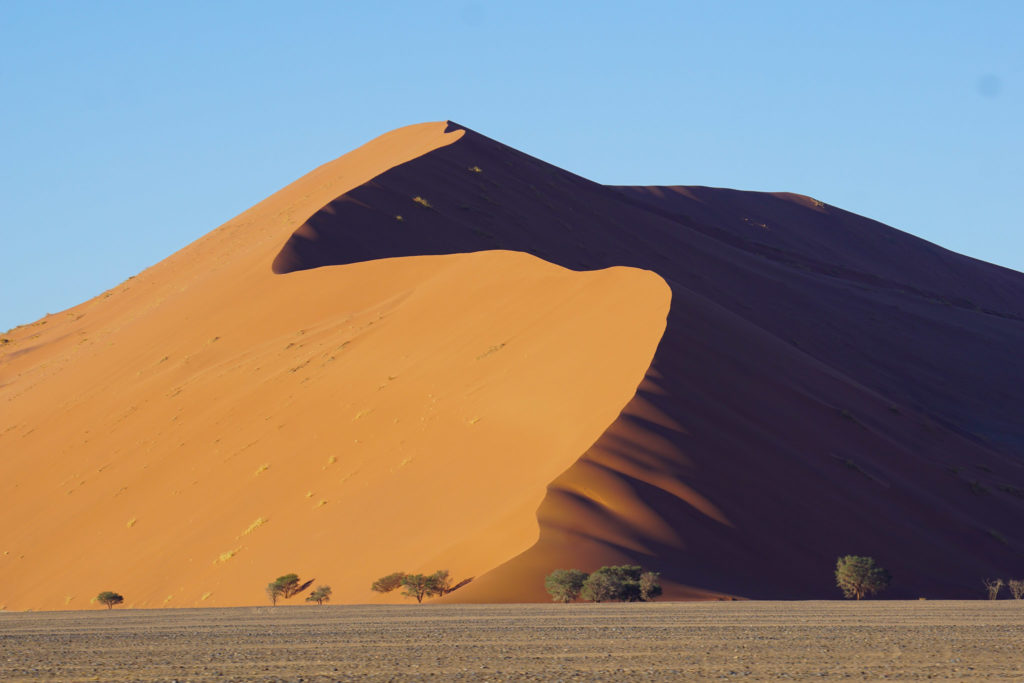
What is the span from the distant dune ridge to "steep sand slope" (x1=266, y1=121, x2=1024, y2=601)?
0.31 feet

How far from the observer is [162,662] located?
35.1 feet

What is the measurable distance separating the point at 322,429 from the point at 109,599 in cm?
665

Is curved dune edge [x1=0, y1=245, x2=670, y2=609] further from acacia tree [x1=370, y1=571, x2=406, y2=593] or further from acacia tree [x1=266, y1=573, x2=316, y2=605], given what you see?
acacia tree [x1=370, y1=571, x2=406, y2=593]

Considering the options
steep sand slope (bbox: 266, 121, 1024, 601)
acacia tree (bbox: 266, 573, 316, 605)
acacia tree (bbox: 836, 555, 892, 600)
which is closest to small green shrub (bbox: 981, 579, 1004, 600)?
steep sand slope (bbox: 266, 121, 1024, 601)

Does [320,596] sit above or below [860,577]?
above

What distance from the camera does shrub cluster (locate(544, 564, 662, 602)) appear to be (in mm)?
16625

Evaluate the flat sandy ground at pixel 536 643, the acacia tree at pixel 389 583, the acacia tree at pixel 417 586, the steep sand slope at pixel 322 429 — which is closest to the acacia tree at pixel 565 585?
the flat sandy ground at pixel 536 643

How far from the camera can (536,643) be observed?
38.7 feet

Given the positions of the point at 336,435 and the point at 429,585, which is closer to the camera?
the point at 429,585

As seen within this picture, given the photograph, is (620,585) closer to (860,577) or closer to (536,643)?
(860,577)

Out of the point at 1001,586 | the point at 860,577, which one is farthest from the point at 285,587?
the point at 1001,586

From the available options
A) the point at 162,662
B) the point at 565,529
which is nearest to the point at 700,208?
the point at 565,529

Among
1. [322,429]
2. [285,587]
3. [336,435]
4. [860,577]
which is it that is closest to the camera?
[860,577]

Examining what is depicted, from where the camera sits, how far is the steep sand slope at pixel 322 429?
69.5 ft
